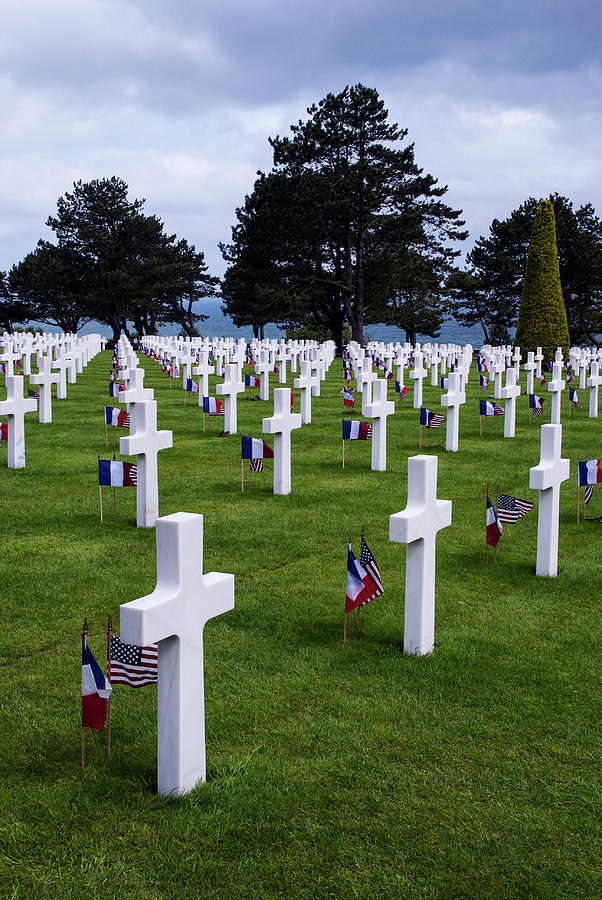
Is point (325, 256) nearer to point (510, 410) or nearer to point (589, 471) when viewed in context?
point (510, 410)

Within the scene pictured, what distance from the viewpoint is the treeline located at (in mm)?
42906

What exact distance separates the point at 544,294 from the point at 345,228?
13.1 meters

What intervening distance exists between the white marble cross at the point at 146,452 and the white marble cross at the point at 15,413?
3.30 meters

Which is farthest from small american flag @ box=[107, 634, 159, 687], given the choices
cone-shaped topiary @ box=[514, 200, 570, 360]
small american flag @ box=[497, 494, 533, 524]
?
cone-shaped topiary @ box=[514, 200, 570, 360]

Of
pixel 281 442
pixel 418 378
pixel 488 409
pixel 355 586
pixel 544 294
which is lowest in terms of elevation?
pixel 355 586

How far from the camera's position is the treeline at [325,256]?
42906 mm

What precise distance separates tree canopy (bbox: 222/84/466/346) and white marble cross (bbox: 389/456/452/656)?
3857 centimetres

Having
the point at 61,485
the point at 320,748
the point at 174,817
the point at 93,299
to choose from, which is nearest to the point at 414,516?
the point at 320,748

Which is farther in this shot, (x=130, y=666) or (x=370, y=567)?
(x=370, y=567)

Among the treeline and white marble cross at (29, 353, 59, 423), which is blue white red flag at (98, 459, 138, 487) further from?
the treeline

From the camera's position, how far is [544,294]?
3500 cm

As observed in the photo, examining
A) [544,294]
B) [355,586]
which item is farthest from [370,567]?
[544,294]

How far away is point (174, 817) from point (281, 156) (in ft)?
142

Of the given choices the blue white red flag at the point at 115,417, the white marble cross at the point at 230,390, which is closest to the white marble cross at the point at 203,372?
the white marble cross at the point at 230,390
